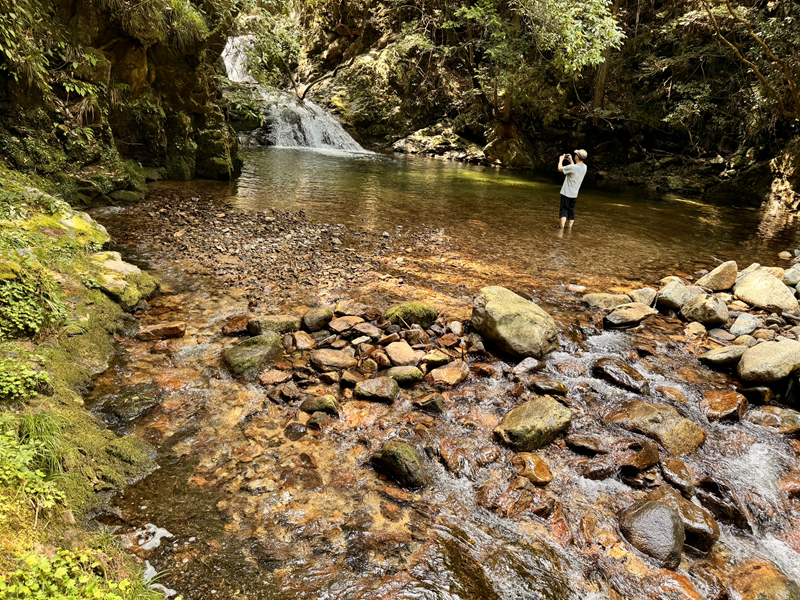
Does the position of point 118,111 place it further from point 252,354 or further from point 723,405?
point 723,405

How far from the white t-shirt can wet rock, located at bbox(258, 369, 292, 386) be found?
26.4 ft

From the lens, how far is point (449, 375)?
4.41 metres

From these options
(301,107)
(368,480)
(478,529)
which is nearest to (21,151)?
(368,480)

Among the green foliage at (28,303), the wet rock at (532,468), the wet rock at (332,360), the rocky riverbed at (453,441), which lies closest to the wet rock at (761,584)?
the rocky riverbed at (453,441)

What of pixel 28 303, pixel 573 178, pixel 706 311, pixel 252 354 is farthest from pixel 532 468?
pixel 573 178

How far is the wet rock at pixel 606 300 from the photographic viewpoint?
6.29 m

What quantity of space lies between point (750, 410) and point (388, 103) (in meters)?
28.0

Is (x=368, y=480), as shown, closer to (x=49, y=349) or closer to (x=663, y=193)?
(x=49, y=349)

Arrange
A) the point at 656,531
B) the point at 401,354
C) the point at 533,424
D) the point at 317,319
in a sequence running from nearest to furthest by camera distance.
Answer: the point at 656,531 < the point at 533,424 < the point at 401,354 < the point at 317,319

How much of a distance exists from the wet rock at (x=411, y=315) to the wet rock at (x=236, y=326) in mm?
1655

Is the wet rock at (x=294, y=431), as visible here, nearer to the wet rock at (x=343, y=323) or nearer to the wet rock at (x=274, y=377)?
the wet rock at (x=274, y=377)

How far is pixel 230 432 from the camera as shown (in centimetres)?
347

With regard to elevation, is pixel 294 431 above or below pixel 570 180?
below

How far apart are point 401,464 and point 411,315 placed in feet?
7.84
